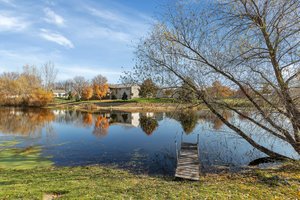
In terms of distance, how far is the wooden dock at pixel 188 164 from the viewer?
10750mm

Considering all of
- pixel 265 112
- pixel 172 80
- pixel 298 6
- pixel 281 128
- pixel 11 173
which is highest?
pixel 298 6

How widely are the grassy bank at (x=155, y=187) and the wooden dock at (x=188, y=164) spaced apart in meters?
0.49

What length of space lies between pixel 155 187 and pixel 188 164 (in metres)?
3.62

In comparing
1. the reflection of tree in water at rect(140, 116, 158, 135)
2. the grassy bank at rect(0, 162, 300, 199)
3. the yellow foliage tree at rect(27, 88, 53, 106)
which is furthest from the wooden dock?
the yellow foliage tree at rect(27, 88, 53, 106)

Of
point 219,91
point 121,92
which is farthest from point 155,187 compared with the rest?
point 121,92

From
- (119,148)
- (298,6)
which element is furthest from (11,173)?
(298,6)

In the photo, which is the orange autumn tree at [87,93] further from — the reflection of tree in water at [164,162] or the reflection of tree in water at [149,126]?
the reflection of tree in water at [164,162]

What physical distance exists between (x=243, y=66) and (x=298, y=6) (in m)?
2.98

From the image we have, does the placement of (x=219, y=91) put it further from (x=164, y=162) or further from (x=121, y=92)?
(x=121, y=92)

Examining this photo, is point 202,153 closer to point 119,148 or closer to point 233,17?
point 119,148

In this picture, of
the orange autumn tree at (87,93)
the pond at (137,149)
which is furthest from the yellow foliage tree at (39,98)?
the pond at (137,149)

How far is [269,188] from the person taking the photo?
855cm

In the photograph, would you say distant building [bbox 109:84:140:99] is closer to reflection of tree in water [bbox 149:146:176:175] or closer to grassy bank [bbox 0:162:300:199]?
reflection of tree in water [bbox 149:146:176:175]

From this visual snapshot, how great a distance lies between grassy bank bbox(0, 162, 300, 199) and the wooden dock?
494mm
